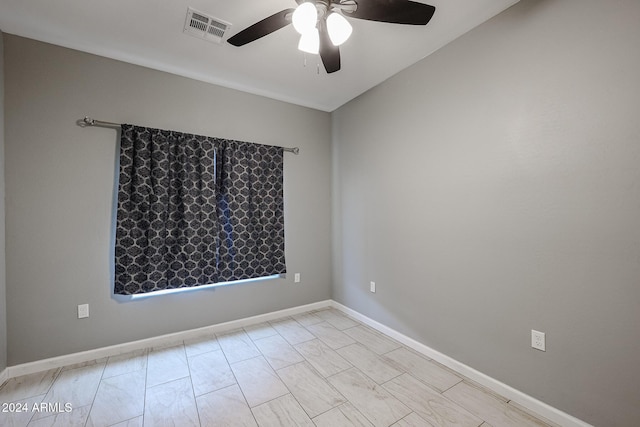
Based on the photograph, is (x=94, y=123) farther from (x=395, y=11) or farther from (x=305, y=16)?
(x=395, y=11)

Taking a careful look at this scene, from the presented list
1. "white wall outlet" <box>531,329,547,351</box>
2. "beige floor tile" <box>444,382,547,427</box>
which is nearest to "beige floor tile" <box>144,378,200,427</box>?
"beige floor tile" <box>444,382,547,427</box>

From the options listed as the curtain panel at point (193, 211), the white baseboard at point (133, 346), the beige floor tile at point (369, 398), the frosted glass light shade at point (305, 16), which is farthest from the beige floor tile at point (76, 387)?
the frosted glass light shade at point (305, 16)

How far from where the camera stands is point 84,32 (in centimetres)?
198

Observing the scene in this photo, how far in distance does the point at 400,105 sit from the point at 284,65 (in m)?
1.15

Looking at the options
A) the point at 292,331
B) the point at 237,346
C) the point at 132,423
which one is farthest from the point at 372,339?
the point at 132,423

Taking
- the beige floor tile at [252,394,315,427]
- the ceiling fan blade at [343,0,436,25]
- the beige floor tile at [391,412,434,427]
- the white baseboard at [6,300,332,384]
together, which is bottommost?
the beige floor tile at [391,412,434,427]

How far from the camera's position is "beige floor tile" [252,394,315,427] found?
1.55 m

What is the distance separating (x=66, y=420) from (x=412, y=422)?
2062 millimetres

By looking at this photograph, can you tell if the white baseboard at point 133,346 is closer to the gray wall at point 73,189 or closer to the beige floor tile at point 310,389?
the gray wall at point 73,189

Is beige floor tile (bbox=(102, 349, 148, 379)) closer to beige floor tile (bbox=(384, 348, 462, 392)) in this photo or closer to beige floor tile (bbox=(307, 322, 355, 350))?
beige floor tile (bbox=(307, 322, 355, 350))

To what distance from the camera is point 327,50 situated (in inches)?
65.7

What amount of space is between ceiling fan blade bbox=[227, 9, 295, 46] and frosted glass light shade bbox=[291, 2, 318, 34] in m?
0.10

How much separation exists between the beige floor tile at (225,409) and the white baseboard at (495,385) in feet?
4.88

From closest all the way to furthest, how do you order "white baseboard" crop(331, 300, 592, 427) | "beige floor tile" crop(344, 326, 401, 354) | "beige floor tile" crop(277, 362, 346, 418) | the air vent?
1. "white baseboard" crop(331, 300, 592, 427)
2. "beige floor tile" crop(277, 362, 346, 418)
3. the air vent
4. "beige floor tile" crop(344, 326, 401, 354)
